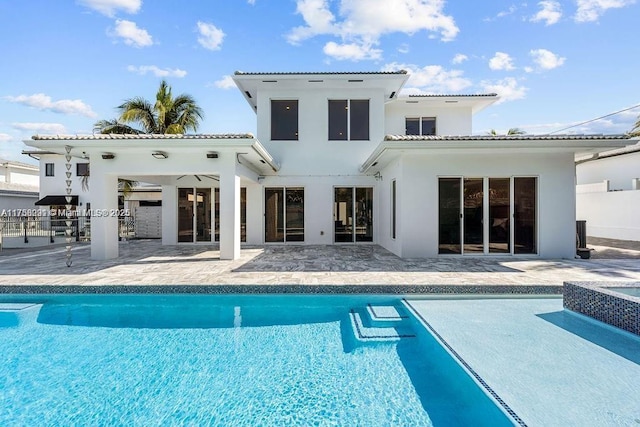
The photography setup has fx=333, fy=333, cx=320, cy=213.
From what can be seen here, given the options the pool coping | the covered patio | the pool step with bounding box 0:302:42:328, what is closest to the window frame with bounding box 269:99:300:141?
the covered patio

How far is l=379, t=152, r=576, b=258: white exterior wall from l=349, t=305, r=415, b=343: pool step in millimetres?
5087

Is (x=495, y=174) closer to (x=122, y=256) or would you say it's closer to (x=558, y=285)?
(x=558, y=285)

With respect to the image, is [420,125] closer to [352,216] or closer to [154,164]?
[352,216]

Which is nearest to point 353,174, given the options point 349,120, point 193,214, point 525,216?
point 349,120

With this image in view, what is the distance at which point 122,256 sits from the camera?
1168 cm

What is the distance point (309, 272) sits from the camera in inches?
332

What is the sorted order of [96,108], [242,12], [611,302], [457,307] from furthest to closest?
1. [96,108]
2. [242,12]
3. [457,307]
4. [611,302]

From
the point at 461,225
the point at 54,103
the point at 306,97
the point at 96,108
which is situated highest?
the point at 54,103

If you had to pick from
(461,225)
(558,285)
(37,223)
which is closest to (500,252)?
(461,225)

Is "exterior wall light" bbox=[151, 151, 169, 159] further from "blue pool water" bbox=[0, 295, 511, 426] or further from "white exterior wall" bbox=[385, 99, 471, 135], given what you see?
"white exterior wall" bbox=[385, 99, 471, 135]

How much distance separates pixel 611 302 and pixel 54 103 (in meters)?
64.4

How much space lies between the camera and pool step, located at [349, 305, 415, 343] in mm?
5293

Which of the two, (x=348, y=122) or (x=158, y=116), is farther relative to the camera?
(x=158, y=116)

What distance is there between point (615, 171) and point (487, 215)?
14.0m
